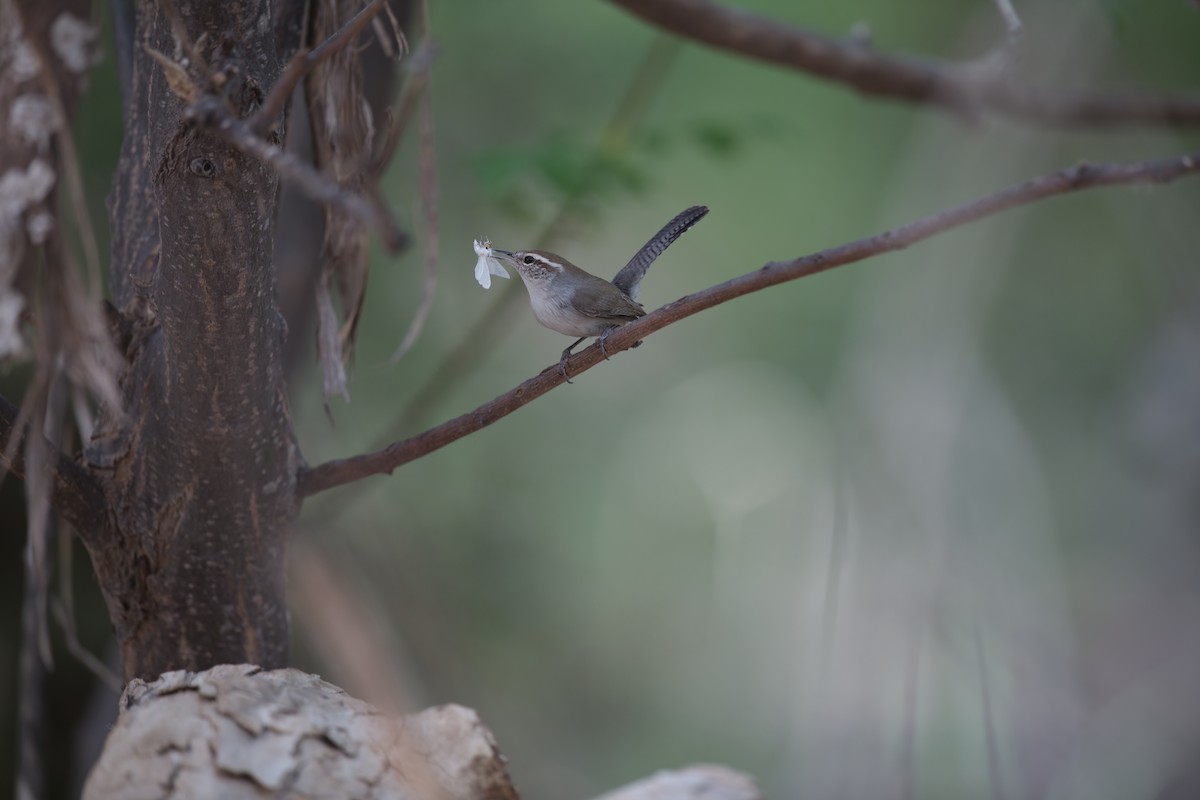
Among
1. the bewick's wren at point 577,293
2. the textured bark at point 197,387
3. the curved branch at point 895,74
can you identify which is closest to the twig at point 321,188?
the textured bark at point 197,387

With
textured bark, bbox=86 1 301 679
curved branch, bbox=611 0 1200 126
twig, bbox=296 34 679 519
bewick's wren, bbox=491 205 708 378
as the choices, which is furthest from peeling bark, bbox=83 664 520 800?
curved branch, bbox=611 0 1200 126

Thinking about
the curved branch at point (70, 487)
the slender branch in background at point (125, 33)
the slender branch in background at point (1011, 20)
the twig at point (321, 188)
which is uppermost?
the slender branch in background at point (125, 33)

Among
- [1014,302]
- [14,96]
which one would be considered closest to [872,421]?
[14,96]

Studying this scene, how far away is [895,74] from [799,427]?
415 cm

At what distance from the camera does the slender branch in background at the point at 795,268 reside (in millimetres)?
1622

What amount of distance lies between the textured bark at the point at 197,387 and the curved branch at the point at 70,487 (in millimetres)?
32

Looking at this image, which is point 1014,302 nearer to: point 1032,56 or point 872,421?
point 1032,56

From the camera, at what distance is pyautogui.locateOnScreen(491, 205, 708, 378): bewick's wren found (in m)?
2.97

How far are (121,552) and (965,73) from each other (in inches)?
130

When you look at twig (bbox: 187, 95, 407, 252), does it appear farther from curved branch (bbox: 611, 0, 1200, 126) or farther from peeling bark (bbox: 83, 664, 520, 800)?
curved branch (bbox: 611, 0, 1200, 126)

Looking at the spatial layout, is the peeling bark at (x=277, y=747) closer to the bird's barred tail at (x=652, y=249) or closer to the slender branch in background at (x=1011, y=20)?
the bird's barred tail at (x=652, y=249)

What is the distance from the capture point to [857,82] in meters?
3.99

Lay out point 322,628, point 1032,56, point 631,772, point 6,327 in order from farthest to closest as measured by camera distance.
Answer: point 631,772
point 1032,56
point 6,327
point 322,628

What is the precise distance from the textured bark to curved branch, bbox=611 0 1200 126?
1946 mm
